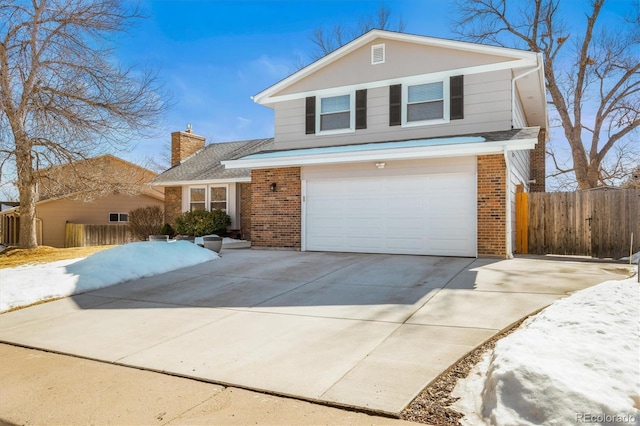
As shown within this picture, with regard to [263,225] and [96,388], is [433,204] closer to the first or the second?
[263,225]

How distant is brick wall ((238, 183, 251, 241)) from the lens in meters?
17.6

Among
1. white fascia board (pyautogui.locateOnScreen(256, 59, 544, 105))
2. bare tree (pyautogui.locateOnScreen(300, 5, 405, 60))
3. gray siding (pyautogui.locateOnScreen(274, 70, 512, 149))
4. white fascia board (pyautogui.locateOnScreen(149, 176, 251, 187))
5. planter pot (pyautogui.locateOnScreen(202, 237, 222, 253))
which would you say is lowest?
planter pot (pyautogui.locateOnScreen(202, 237, 222, 253))

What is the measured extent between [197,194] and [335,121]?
8.71 m

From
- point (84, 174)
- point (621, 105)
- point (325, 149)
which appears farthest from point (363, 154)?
point (621, 105)

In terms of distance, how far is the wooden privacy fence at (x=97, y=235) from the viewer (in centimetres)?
2184

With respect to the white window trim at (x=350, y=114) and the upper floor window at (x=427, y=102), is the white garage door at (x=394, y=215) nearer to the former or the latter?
the white window trim at (x=350, y=114)

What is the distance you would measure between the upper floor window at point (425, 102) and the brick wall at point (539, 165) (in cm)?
696

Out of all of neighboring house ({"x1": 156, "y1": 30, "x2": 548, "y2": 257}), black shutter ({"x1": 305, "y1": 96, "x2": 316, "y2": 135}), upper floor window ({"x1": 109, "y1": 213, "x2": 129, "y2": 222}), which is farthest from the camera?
upper floor window ({"x1": 109, "y1": 213, "x2": 129, "y2": 222})

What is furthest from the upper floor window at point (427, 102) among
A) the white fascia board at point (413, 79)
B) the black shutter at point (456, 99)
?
the white fascia board at point (413, 79)

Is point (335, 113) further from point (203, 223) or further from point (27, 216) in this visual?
point (27, 216)

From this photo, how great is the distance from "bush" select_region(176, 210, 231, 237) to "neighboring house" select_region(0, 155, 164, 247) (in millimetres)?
2248

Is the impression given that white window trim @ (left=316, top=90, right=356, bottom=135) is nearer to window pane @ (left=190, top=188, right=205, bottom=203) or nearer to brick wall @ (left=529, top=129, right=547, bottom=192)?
window pane @ (left=190, top=188, right=205, bottom=203)

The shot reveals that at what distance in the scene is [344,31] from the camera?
27.1m

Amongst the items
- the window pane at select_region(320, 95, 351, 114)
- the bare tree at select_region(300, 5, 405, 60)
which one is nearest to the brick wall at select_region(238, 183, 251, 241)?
the window pane at select_region(320, 95, 351, 114)
